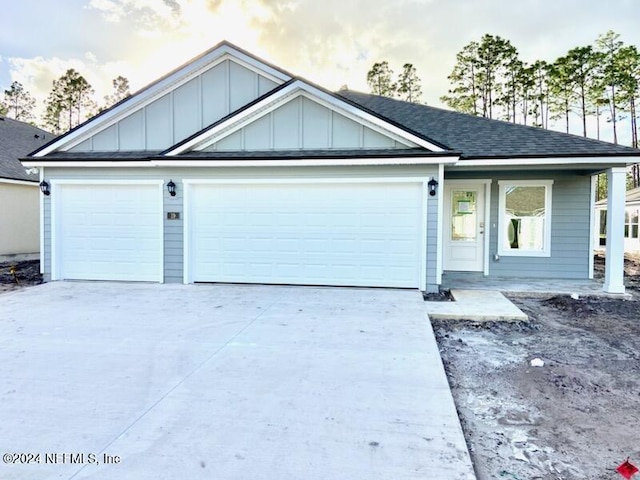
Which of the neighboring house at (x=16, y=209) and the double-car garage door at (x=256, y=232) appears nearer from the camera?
the double-car garage door at (x=256, y=232)

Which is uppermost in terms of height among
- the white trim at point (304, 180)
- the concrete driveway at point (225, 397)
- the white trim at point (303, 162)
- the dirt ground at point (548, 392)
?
the white trim at point (303, 162)

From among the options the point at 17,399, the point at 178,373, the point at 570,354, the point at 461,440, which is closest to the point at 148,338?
the point at 178,373

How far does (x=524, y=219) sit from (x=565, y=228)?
2.84 ft

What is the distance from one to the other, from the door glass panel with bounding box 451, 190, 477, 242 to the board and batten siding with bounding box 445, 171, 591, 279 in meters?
0.53

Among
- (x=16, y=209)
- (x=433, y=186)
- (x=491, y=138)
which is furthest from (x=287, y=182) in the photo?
(x=16, y=209)

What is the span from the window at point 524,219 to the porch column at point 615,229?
1601 mm

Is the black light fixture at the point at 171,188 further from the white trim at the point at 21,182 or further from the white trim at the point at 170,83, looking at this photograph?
the white trim at the point at 21,182

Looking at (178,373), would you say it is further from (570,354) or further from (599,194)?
(599,194)

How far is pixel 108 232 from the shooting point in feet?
27.7

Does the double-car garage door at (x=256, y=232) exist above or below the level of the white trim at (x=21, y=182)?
below

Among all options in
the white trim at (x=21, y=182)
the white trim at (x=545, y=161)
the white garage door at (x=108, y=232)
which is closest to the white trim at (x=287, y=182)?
the white garage door at (x=108, y=232)

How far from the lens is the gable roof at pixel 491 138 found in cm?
746

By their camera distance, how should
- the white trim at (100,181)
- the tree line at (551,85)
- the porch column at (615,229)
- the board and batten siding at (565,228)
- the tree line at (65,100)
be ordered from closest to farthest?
the porch column at (615,229)
the white trim at (100,181)
the board and batten siding at (565,228)
the tree line at (551,85)
the tree line at (65,100)

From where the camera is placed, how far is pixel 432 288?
7.39 metres
